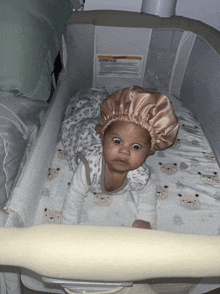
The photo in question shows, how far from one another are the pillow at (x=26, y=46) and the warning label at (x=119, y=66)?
0.43m

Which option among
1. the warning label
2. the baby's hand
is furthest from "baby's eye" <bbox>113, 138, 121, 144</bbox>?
the warning label

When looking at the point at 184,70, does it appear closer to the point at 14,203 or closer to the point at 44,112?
the point at 44,112

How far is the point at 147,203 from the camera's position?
0.85 m

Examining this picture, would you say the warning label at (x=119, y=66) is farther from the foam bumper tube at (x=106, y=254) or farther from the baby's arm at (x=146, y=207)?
the foam bumper tube at (x=106, y=254)

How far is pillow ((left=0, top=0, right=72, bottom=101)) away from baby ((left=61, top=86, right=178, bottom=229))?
Answer: 0.82 feet

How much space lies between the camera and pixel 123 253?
398mm

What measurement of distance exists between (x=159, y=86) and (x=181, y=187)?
0.65m

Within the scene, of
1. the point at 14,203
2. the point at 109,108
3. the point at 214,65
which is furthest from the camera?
the point at 214,65

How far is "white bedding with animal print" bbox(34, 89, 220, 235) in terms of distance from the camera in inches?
33.8

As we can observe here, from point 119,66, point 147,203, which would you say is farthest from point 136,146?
point 119,66

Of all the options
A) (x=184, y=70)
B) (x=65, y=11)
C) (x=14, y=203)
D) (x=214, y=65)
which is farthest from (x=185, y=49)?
(x=14, y=203)

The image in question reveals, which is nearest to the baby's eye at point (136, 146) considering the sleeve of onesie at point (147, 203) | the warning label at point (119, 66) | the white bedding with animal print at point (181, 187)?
the sleeve of onesie at point (147, 203)

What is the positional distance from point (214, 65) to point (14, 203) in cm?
96

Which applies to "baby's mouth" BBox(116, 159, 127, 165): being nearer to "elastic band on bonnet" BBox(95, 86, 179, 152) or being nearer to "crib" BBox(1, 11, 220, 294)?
"elastic band on bonnet" BBox(95, 86, 179, 152)
